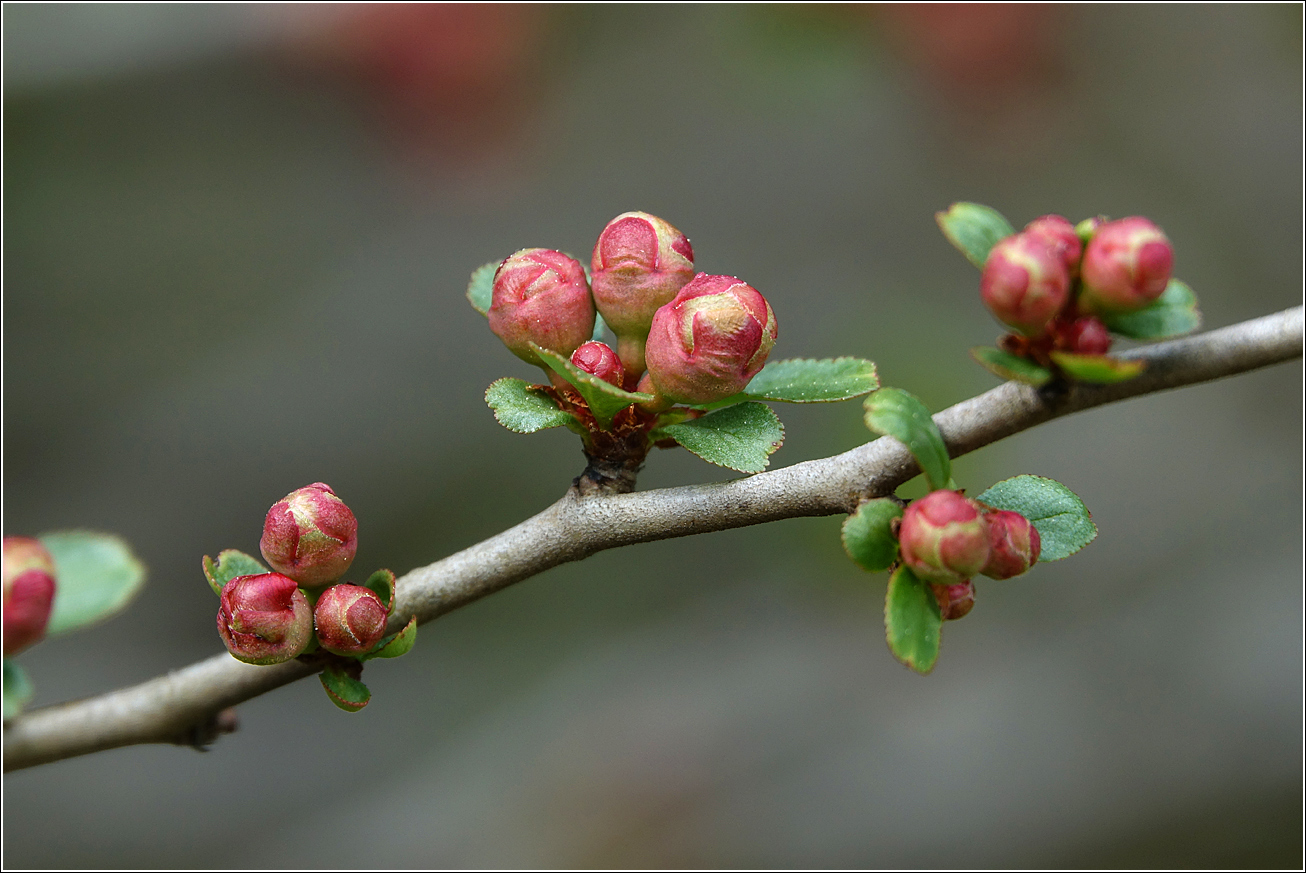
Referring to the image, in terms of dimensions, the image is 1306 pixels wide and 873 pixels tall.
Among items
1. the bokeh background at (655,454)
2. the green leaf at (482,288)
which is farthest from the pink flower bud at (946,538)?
the bokeh background at (655,454)

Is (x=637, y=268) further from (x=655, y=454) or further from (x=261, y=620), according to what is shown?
(x=655, y=454)

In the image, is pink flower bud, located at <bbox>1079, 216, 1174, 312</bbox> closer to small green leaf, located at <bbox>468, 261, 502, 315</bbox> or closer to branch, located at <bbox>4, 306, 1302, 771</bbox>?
branch, located at <bbox>4, 306, 1302, 771</bbox>

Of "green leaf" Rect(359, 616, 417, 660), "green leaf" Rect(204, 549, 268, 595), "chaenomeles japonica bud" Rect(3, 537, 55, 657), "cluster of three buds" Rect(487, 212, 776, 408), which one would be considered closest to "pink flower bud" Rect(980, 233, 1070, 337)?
"cluster of three buds" Rect(487, 212, 776, 408)

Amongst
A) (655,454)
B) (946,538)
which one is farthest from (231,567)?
(655,454)

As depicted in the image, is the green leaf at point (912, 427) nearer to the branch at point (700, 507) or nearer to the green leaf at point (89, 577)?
the branch at point (700, 507)

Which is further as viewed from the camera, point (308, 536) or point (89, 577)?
point (89, 577)

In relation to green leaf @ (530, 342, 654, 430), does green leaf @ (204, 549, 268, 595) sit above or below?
below
